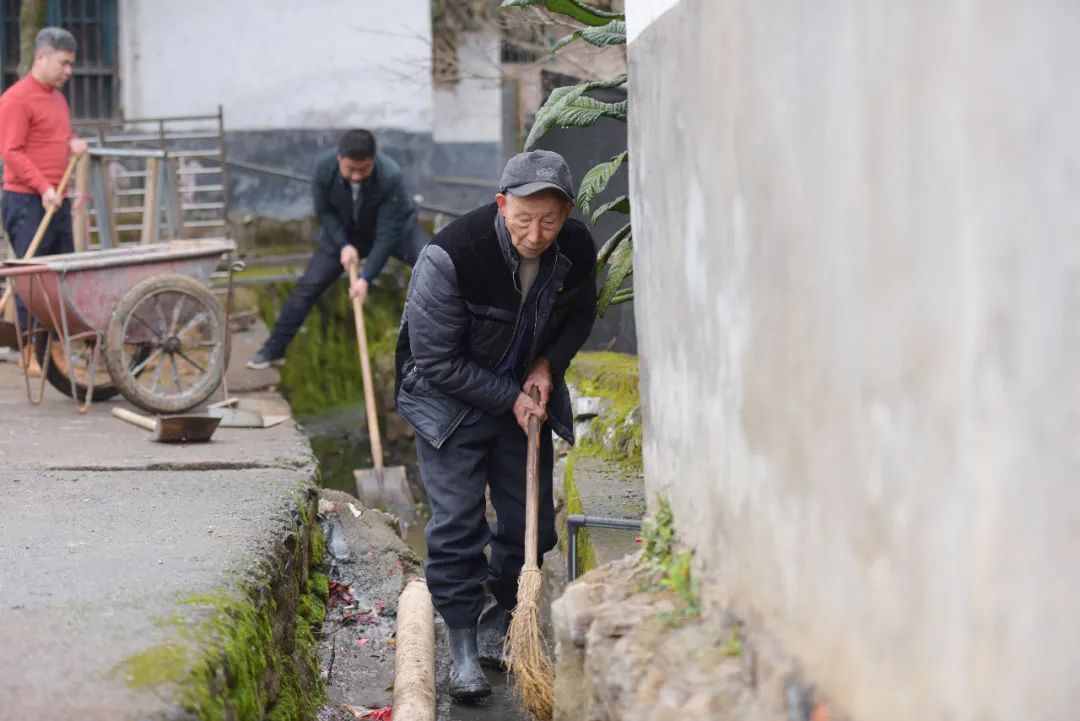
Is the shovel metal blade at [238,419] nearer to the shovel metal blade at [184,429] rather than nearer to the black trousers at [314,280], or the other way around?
the shovel metal blade at [184,429]

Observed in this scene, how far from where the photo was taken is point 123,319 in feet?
23.2

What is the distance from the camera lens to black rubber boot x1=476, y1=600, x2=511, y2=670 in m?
4.93

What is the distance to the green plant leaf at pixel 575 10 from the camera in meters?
5.27

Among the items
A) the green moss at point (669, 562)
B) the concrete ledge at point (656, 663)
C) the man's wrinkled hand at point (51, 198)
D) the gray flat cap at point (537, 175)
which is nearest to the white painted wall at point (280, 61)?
the man's wrinkled hand at point (51, 198)

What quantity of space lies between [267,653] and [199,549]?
535 millimetres

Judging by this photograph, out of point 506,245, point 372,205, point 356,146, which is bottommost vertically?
point 506,245

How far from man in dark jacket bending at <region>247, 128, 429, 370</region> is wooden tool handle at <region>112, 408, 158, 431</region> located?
1.69 meters

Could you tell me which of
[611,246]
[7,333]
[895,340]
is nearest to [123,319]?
[7,333]

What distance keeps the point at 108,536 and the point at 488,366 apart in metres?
1.35

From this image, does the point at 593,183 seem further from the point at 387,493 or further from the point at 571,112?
the point at 387,493

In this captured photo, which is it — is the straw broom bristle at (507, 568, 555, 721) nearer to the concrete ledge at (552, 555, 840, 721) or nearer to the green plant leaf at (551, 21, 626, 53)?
the concrete ledge at (552, 555, 840, 721)

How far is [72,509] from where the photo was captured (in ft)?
16.5

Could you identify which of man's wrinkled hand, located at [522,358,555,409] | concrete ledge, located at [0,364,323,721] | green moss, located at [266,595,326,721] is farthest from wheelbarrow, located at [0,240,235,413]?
man's wrinkled hand, located at [522,358,555,409]

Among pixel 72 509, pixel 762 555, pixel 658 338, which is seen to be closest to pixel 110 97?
pixel 72 509
